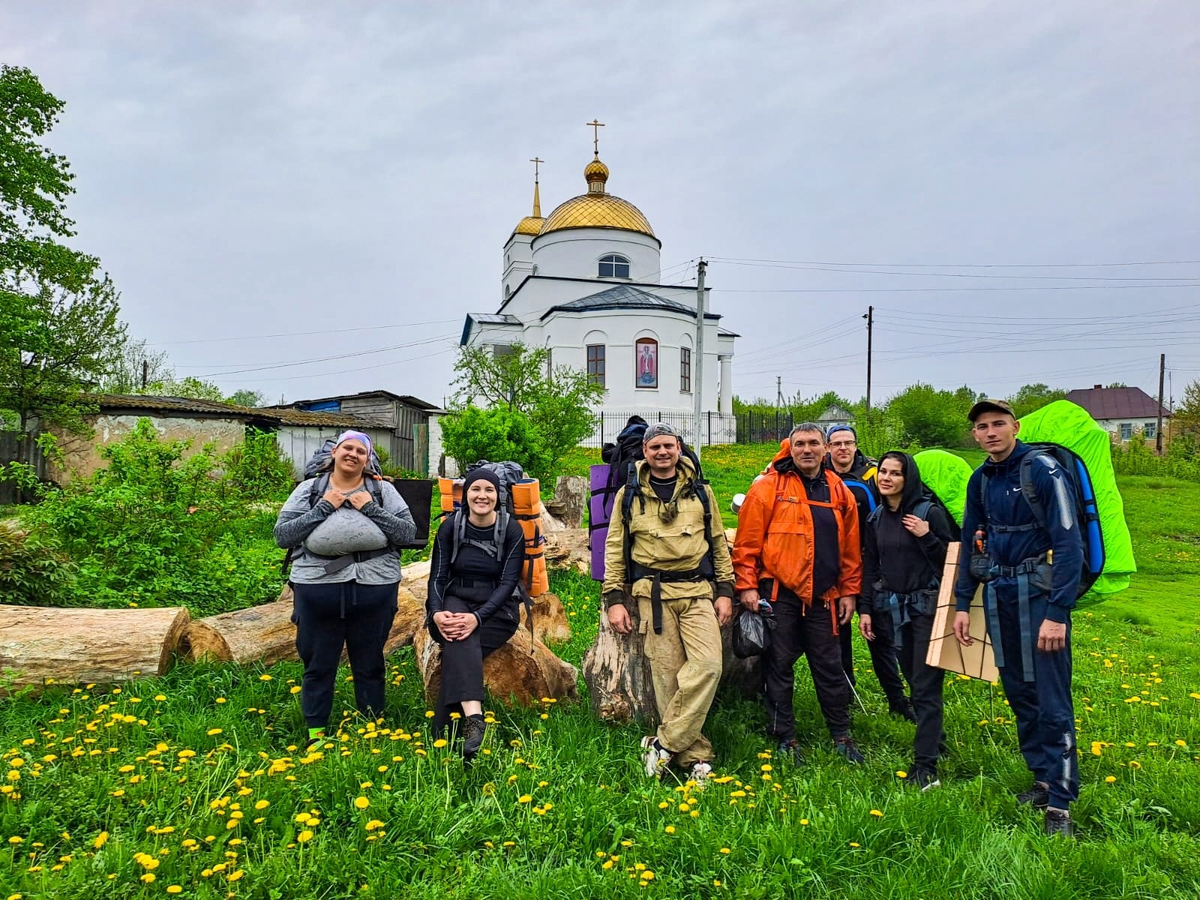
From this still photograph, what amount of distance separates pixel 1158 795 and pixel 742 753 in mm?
2160

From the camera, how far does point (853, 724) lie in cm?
525

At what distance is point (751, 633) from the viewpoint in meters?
4.64

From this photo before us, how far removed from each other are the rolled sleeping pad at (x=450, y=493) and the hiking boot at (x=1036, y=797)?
3.80 m

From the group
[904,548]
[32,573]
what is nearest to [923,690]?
[904,548]

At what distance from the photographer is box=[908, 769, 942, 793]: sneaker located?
13.6ft

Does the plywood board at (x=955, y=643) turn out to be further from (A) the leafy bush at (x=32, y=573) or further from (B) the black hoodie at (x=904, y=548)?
(A) the leafy bush at (x=32, y=573)

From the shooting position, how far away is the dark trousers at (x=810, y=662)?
15.5ft

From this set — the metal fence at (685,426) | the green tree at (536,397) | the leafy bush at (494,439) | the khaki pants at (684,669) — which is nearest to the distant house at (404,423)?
the green tree at (536,397)

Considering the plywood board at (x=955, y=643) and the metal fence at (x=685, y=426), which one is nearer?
the plywood board at (x=955, y=643)

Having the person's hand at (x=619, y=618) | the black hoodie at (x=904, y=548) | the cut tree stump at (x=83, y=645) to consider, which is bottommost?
the cut tree stump at (x=83, y=645)

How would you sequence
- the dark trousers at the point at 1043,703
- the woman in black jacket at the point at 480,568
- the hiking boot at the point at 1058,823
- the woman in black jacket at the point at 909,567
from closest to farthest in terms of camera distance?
the hiking boot at the point at 1058,823 → the dark trousers at the point at 1043,703 → the woman in black jacket at the point at 909,567 → the woman in black jacket at the point at 480,568

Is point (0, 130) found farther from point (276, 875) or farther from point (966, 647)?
point (966, 647)

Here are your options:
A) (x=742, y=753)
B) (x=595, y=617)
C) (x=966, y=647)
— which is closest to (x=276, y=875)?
(x=742, y=753)

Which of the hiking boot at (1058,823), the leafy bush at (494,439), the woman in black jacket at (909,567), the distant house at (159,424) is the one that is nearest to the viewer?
the hiking boot at (1058,823)
